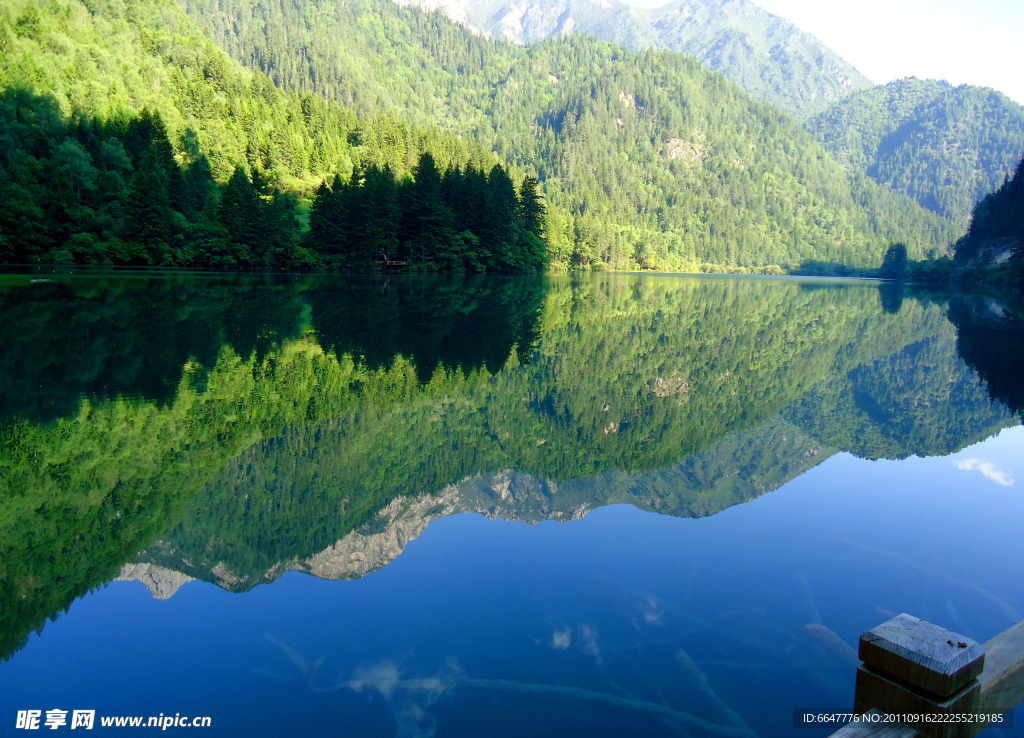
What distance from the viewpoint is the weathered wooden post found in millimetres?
2734

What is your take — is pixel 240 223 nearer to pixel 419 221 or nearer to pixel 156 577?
pixel 419 221

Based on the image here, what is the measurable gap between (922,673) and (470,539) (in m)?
4.13

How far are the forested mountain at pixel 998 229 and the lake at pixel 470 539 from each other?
82770 millimetres

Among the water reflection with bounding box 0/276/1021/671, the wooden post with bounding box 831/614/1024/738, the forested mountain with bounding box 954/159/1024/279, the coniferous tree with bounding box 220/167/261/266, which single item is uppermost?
the forested mountain with bounding box 954/159/1024/279

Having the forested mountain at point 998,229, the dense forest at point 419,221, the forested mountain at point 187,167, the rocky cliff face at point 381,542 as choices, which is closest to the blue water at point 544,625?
the rocky cliff face at point 381,542

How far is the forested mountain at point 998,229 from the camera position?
8494cm

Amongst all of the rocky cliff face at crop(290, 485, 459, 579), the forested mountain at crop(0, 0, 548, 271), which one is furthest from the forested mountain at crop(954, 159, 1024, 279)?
the rocky cliff face at crop(290, 485, 459, 579)

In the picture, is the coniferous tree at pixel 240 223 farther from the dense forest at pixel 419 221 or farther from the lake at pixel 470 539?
the lake at pixel 470 539

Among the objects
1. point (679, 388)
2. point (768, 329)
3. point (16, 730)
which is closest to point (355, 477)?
point (16, 730)

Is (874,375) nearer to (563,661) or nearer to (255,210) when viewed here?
(563,661)

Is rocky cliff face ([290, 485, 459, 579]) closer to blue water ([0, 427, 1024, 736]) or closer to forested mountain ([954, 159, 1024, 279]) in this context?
blue water ([0, 427, 1024, 736])

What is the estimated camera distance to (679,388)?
13008mm

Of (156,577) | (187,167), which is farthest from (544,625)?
(187,167)

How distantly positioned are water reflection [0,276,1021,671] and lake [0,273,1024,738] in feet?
0.17
